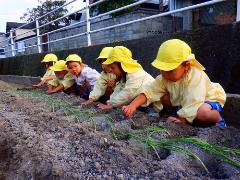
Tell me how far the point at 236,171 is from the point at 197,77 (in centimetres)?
120

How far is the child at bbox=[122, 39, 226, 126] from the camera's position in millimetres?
2736

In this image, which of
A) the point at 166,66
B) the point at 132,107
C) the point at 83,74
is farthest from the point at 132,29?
the point at 166,66

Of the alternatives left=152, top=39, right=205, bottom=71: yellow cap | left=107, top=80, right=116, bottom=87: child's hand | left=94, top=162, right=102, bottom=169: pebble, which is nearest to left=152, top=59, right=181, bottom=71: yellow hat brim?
left=152, top=39, right=205, bottom=71: yellow cap

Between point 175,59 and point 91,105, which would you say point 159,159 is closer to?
point 175,59

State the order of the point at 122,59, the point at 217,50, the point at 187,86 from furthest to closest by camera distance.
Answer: the point at 122,59
the point at 217,50
the point at 187,86

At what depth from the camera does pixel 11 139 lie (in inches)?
102

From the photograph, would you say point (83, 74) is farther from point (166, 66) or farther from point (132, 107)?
point (166, 66)

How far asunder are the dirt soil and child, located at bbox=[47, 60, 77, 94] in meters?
2.72

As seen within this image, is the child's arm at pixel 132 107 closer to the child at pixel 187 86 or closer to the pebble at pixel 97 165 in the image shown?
the child at pixel 187 86

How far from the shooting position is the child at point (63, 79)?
5867 mm

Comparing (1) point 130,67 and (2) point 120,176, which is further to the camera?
(1) point 130,67

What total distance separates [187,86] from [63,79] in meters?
3.57

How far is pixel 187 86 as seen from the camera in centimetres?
286

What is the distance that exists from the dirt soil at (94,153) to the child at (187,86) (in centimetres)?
14
